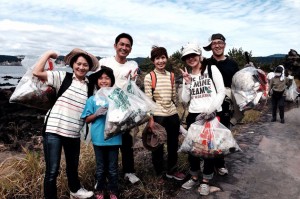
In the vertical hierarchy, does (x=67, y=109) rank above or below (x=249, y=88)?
below

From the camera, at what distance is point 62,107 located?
3340 mm

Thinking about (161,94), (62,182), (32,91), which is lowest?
(62,182)

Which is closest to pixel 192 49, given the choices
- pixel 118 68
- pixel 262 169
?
pixel 118 68

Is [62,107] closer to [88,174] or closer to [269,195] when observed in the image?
[88,174]

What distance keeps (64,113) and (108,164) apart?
0.77 m

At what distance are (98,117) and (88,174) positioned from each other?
3.86 feet

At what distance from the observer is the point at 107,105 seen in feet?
11.3

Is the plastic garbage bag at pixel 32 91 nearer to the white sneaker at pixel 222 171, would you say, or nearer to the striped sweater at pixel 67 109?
the striped sweater at pixel 67 109

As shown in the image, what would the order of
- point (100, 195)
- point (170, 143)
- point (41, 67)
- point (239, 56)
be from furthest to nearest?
point (239, 56), point (170, 143), point (100, 195), point (41, 67)

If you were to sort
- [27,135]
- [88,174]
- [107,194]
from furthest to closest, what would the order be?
[27,135]
[88,174]
[107,194]

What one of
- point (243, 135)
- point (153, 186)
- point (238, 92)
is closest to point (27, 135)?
point (243, 135)

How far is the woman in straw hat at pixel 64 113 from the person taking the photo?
10.8ft

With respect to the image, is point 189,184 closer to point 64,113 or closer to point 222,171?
point 222,171

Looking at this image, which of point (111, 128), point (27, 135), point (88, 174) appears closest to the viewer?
point (111, 128)
